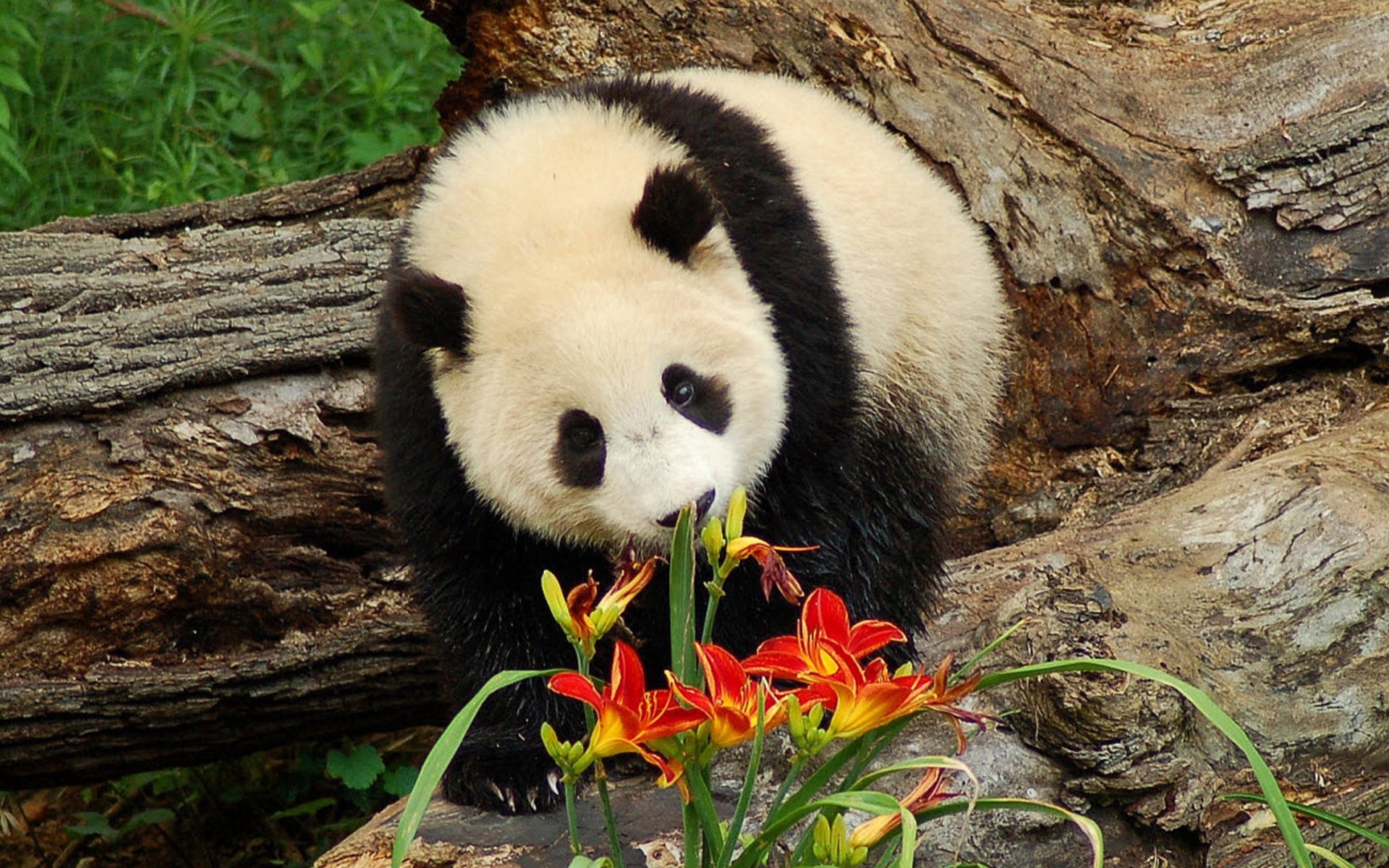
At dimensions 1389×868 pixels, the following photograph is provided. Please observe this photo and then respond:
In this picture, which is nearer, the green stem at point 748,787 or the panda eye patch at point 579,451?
the green stem at point 748,787

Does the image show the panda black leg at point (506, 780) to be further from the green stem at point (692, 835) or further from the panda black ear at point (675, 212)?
the panda black ear at point (675, 212)

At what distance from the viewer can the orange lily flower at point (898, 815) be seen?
6.68ft

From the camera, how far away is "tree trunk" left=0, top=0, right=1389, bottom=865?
3.99 m

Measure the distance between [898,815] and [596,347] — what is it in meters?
1.15

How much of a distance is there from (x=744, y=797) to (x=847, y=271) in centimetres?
163

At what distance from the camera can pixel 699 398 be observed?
2928 mm

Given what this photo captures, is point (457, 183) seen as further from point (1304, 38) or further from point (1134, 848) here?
point (1304, 38)

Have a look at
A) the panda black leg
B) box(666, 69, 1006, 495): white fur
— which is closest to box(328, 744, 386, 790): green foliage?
the panda black leg

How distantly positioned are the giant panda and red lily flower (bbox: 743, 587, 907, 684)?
2.07ft

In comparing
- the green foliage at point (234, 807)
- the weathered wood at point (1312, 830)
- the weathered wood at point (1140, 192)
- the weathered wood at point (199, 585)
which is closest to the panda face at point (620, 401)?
the weathered wood at point (1312, 830)

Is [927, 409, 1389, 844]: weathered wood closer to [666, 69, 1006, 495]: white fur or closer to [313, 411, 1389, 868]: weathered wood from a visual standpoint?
[313, 411, 1389, 868]: weathered wood

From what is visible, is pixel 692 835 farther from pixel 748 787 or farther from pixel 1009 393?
pixel 1009 393

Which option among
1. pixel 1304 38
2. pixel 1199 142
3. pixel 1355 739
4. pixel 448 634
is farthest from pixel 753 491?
pixel 1304 38

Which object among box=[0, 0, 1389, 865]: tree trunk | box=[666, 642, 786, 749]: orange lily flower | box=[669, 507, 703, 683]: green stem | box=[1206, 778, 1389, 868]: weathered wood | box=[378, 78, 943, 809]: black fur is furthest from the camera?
box=[0, 0, 1389, 865]: tree trunk
